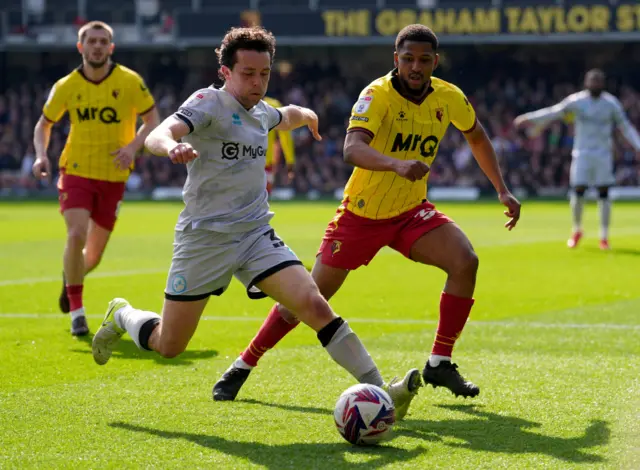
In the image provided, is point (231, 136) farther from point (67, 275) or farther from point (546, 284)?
point (546, 284)

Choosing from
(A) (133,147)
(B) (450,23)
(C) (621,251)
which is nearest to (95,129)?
(A) (133,147)

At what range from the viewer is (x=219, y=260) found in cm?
638

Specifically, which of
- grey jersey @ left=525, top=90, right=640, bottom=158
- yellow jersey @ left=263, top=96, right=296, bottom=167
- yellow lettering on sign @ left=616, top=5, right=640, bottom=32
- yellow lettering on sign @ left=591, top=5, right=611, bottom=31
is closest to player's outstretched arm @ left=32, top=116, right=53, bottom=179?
yellow jersey @ left=263, top=96, right=296, bottom=167

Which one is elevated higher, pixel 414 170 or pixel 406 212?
pixel 414 170

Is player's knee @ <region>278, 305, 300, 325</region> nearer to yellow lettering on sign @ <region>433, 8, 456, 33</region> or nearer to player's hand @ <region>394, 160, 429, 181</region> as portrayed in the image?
player's hand @ <region>394, 160, 429, 181</region>

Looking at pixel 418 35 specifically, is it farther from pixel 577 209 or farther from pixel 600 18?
pixel 600 18

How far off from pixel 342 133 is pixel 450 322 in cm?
3283

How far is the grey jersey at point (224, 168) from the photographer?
20.7ft

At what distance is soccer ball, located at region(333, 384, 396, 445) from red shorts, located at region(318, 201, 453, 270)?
1.45 metres

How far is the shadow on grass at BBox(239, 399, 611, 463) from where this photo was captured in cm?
552

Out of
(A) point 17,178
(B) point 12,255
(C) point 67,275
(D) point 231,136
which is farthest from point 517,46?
(D) point 231,136

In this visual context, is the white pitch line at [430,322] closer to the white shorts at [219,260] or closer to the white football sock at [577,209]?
the white shorts at [219,260]

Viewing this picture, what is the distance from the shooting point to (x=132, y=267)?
15.5 metres

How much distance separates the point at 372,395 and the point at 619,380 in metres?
2.24
